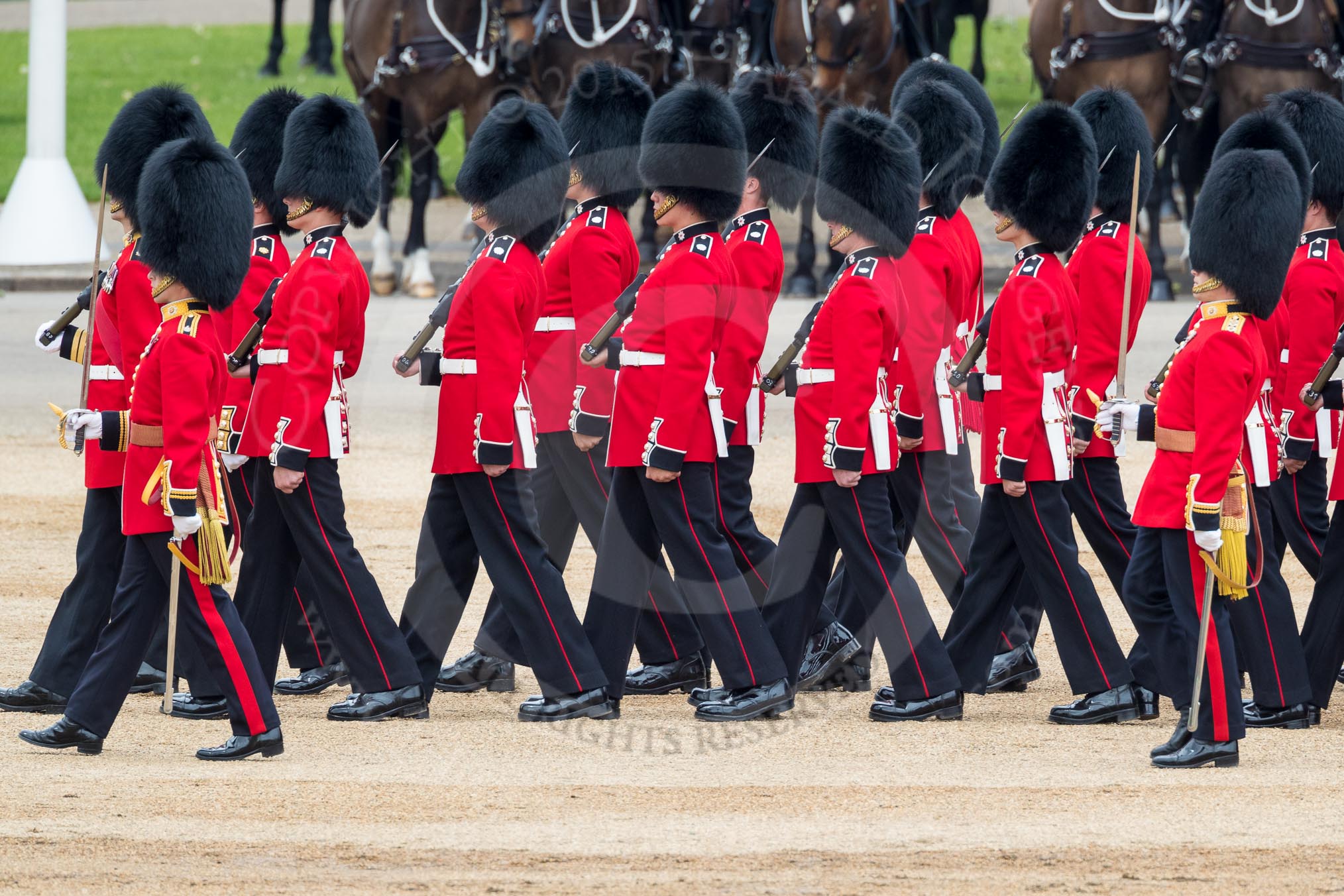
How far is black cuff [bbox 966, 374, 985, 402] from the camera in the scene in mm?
5152

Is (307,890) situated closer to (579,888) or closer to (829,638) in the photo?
(579,888)

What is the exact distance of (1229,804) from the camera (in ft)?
13.7

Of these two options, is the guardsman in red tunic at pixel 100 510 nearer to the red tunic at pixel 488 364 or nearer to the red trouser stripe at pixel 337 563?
the red trouser stripe at pixel 337 563

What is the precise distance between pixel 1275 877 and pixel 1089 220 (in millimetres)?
2021

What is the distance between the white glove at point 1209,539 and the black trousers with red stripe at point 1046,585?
0.51 meters

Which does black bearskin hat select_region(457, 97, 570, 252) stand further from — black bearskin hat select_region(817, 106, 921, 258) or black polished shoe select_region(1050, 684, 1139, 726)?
black polished shoe select_region(1050, 684, 1139, 726)

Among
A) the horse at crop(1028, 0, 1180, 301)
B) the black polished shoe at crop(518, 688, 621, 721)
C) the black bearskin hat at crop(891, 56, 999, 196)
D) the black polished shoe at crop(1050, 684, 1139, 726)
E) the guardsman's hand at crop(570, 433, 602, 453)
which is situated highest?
the horse at crop(1028, 0, 1180, 301)

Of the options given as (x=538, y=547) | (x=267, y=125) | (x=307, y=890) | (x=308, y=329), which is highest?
(x=267, y=125)

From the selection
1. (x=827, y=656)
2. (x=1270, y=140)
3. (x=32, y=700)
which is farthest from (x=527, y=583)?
(x=1270, y=140)

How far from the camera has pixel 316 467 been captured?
4801mm

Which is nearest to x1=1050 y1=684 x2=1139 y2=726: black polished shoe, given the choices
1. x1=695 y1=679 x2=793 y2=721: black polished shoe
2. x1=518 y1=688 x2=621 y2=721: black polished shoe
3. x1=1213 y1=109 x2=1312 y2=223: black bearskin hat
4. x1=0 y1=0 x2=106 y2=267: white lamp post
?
x1=695 y1=679 x2=793 y2=721: black polished shoe

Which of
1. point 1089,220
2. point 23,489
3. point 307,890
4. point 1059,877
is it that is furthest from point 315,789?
point 23,489

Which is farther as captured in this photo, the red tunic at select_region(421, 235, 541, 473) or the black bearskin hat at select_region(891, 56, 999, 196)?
the black bearskin hat at select_region(891, 56, 999, 196)

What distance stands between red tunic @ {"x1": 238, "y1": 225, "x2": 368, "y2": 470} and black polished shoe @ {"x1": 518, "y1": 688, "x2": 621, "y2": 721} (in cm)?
70
